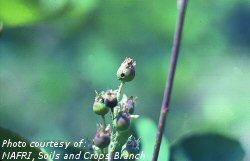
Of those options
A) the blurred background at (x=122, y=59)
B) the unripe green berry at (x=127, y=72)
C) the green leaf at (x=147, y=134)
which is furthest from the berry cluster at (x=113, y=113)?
the blurred background at (x=122, y=59)

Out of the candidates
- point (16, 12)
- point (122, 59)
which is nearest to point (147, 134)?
point (16, 12)

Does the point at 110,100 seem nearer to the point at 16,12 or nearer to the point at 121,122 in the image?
the point at 121,122

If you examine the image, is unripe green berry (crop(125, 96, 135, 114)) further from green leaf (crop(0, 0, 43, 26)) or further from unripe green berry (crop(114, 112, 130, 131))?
green leaf (crop(0, 0, 43, 26))

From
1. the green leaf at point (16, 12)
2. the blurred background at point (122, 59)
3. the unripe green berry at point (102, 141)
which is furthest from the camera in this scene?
the blurred background at point (122, 59)

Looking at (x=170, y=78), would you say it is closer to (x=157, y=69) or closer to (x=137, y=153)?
(x=137, y=153)

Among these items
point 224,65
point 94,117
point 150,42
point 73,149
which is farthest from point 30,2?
point 224,65

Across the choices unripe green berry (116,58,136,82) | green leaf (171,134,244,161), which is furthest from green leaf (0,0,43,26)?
Answer: green leaf (171,134,244,161)

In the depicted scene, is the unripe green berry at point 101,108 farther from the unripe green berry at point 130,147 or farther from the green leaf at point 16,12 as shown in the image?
the green leaf at point 16,12
